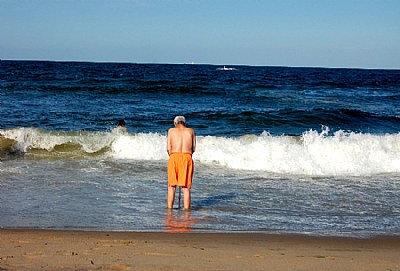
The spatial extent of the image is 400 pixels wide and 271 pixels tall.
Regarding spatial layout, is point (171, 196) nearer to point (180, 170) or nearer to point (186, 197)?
point (186, 197)

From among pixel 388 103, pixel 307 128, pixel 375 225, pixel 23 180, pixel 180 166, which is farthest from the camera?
pixel 388 103

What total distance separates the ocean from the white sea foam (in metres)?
0.03

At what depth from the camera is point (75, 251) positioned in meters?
5.26

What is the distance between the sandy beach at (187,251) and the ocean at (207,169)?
18.5 inches

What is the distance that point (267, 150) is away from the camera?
13.1m

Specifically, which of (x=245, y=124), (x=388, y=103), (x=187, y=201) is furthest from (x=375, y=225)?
(x=388, y=103)

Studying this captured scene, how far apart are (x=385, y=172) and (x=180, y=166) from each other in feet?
19.3

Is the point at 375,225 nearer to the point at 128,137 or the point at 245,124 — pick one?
the point at 128,137

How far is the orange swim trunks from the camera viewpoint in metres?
7.86

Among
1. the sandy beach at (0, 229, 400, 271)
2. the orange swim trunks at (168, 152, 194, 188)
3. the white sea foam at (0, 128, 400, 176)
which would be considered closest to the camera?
the sandy beach at (0, 229, 400, 271)

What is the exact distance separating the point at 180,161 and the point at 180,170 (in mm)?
120

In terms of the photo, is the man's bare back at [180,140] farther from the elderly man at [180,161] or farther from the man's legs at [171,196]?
the man's legs at [171,196]

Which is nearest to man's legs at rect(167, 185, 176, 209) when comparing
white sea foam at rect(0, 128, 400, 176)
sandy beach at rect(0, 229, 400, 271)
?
sandy beach at rect(0, 229, 400, 271)

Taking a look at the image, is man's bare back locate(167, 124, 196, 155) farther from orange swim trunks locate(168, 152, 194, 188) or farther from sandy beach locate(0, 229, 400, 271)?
sandy beach locate(0, 229, 400, 271)
